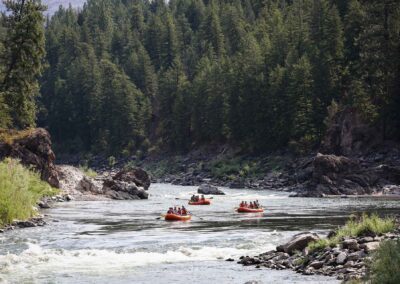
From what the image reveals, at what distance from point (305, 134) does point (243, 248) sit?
64.1m

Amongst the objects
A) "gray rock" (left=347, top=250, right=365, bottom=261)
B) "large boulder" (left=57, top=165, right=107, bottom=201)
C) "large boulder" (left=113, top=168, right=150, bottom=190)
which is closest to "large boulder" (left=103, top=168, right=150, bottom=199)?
"large boulder" (left=57, top=165, right=107, bottom=201)

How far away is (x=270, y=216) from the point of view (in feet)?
154

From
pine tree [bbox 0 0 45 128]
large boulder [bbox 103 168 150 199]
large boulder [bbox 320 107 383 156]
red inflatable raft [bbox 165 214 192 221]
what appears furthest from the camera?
large boulder [bbox 320 107 383 156]

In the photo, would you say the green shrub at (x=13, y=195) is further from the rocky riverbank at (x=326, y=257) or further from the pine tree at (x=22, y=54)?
the pine tree at (x=22, y=54)

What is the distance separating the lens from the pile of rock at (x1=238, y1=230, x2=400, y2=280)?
867 inches

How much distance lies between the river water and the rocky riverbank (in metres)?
0.73

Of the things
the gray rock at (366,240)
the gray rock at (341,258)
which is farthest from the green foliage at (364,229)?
the gray rock at (341,258)

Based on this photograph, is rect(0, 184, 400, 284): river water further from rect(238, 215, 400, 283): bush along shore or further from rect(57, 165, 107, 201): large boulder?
rect(57, 165, 107, 201): large boulder

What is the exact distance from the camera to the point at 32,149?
213 feet

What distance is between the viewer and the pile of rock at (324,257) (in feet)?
72.2

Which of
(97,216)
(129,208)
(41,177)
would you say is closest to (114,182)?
(41,177)

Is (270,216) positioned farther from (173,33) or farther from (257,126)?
(173,33)

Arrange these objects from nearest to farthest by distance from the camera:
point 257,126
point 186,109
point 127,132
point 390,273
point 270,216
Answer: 1. point 390,273
2. point 270,216
3. point 257,126
4. point 186,109
5. point 127,132

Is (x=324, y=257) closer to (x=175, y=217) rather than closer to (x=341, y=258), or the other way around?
(x=341, y=258)
